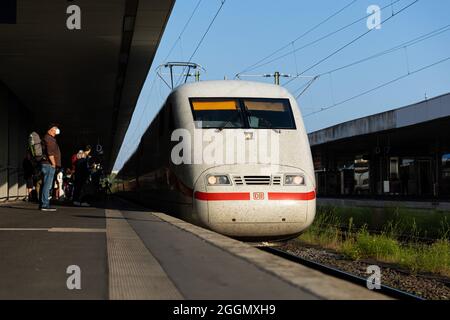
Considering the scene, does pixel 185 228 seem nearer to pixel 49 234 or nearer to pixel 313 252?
pixel 49 234

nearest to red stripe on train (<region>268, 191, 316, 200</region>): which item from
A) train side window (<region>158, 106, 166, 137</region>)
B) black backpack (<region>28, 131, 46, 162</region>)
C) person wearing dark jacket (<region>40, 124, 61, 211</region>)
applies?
train side window (<region>158, 106, 166, 137</region>)

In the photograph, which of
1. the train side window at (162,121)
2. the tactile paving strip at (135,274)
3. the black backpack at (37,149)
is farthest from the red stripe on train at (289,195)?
the black backpack at (37,149)

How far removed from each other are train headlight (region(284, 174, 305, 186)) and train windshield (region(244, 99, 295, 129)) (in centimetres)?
122

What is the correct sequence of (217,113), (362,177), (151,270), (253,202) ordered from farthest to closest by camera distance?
(362,177), (217,113), (253,202), (151,270)

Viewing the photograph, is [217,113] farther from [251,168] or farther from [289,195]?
[289,195]

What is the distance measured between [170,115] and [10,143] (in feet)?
51.4

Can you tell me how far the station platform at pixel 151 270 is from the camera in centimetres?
375

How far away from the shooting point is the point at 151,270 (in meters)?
4.60

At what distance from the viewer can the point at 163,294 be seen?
369cm

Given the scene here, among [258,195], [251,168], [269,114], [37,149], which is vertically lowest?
[258,195]

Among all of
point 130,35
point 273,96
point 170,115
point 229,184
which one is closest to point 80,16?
point 130,35

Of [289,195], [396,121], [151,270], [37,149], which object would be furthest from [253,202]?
[396,121]

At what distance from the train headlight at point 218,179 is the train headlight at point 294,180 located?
936 mm

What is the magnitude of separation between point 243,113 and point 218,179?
1713 mm
